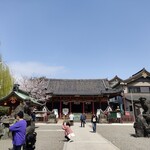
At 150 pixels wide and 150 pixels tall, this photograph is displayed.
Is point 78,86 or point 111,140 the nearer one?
point 111,140

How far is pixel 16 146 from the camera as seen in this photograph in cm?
610

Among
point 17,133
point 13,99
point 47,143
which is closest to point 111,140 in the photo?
point 47,143

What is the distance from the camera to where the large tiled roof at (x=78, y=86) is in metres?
39.7

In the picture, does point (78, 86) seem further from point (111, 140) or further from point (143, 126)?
point (111, 140)

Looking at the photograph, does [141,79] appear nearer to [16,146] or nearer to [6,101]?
[6,101]

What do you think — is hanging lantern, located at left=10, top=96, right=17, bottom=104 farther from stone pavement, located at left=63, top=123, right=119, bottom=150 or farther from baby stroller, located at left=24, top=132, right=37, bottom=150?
baby stroller, located at left=24, top=132, right=37, bottom=150

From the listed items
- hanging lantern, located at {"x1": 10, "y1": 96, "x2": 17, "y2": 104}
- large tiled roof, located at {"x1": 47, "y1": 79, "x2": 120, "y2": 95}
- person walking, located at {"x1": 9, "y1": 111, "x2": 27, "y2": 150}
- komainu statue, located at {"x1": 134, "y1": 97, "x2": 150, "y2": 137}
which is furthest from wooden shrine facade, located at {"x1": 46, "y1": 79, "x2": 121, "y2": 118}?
person walking, located at {"x1": 9, "y1": 111, "x2": 27, "y2": 150}

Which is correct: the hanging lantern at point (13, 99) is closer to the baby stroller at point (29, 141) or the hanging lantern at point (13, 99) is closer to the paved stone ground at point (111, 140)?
the paved stone ground at point (111, 140)

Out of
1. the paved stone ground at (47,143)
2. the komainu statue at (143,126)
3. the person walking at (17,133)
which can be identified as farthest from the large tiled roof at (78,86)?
the person walking at (17,133)

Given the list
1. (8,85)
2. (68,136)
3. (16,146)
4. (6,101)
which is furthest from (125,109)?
(16,146)

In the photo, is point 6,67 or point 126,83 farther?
point 126,83

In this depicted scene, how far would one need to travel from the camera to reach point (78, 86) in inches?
1735

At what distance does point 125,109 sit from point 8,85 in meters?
21.3

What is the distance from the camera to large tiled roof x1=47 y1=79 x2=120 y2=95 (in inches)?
1563
